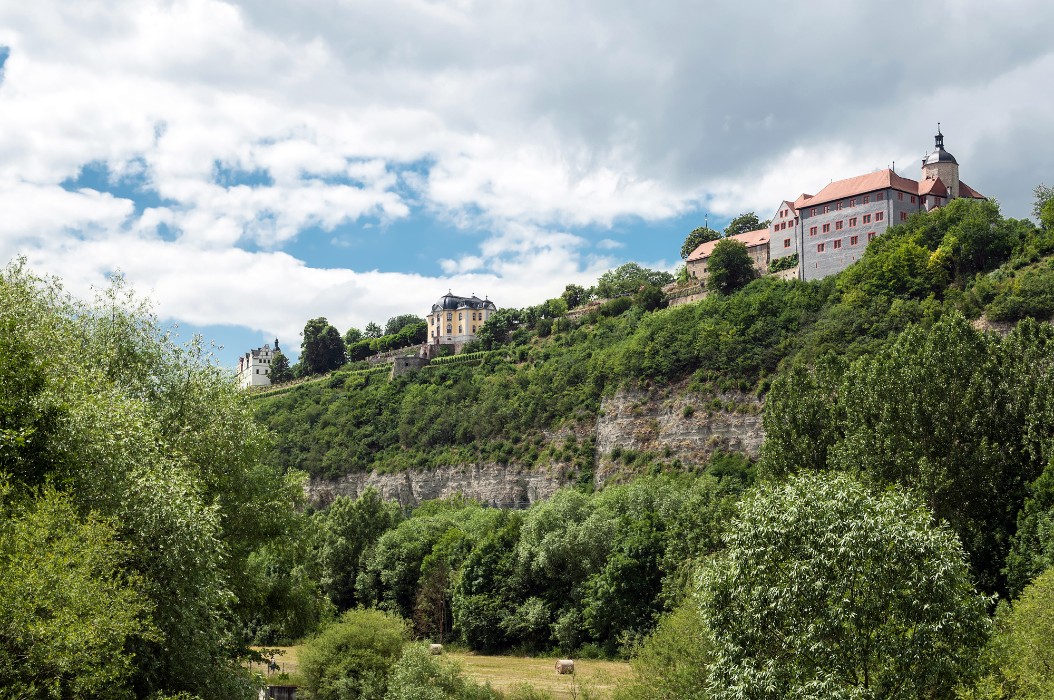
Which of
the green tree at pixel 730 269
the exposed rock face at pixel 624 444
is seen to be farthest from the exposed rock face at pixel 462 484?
the green tree at pixel 730 269

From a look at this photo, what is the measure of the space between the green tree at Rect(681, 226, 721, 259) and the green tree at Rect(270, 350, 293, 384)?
75416mm

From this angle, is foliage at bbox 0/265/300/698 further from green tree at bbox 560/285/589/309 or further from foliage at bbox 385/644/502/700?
green tree at bbox 560/285/589/309

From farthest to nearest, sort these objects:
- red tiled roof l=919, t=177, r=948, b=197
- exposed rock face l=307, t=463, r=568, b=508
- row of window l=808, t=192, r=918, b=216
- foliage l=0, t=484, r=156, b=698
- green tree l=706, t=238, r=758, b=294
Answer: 1. green tree l=706, t=238, r=758, b=294
2. red tiled roof l=919, t=177, r=948, b=197
3. row of window l=808, t=192, r=918, b=216
4. exposed rock face l=307, t=463, r=568, b=508
5. foliage l=0, t=484, r=156, b=698

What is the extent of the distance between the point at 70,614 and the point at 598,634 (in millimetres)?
42833

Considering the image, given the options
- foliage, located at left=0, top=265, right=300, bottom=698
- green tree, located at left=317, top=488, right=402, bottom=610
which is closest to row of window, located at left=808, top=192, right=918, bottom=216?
green tree, located at left=317, top=488, right=402, bottom=610

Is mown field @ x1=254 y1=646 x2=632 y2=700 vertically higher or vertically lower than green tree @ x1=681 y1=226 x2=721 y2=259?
lower

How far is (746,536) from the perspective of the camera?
2514 cm

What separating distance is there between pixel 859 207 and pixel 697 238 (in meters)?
54.4

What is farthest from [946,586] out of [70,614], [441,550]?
[441,550]

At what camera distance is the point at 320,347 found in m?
166

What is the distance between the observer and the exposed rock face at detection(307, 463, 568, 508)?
9831cm

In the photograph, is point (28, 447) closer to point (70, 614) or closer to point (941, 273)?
point (70, 614)

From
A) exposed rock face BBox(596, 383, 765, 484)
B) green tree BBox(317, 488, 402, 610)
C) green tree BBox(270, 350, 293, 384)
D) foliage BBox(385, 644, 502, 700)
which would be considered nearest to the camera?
foliage BBox(385, 644, 502, 700)

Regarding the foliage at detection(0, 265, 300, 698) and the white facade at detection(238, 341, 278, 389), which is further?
the white facade at detection(238, 341, 278, 389)
